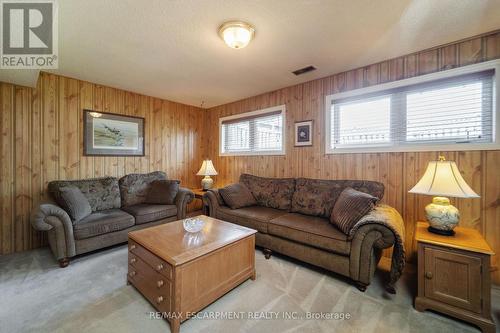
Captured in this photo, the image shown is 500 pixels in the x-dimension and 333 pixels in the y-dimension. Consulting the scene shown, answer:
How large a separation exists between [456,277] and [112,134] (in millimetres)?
4493

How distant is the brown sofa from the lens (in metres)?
1.85

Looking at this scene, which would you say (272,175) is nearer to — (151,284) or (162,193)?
(162,193)

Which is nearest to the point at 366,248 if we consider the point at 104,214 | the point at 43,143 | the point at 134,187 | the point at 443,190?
the point at 443,190

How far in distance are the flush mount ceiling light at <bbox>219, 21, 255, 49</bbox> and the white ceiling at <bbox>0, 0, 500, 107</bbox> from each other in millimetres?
59

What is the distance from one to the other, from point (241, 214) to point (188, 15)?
224cm

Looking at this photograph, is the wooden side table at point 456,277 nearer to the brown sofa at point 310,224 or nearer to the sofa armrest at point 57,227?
the brown sofa at point 310,224

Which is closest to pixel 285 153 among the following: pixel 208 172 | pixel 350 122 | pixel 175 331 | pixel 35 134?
pixel 350 122

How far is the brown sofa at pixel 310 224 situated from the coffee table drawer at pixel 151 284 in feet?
4.31

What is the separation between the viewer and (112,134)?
3418 mm

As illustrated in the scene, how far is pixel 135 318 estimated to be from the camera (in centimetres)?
153

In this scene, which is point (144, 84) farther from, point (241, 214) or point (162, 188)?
point (241, 214)

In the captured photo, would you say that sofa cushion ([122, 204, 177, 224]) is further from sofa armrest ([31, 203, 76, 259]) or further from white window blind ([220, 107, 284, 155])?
white window blind ([220, 107, 284, 155])

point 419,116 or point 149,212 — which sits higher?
point 419,116

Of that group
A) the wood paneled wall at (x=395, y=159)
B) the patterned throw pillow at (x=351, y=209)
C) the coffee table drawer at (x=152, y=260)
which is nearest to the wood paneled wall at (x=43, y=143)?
the coffee table drawer at (x=152, y=260)
